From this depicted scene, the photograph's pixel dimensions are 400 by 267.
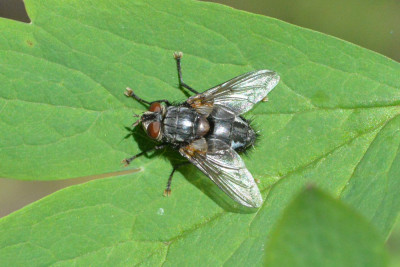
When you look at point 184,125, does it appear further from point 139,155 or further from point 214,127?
point 139,155

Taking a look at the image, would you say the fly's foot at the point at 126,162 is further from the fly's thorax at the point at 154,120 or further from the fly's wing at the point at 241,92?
the fly's wing at the point at 241,92

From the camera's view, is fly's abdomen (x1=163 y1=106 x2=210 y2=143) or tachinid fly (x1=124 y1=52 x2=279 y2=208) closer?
tachinid fly (x1=124 y1=52 x2=279 y2=208)

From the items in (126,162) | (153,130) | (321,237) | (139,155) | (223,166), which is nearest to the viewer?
(321,237)

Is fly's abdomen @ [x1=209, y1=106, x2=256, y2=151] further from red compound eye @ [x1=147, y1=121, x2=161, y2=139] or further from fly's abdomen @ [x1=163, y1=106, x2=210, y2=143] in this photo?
red compound eye @ [x1=147, y1=121, x2=161, y2=139]

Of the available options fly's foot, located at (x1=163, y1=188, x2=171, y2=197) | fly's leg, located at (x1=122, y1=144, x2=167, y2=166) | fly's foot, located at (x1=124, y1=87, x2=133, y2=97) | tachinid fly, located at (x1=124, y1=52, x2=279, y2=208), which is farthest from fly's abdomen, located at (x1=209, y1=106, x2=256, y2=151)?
fly's foot, located at (x1=124, y1=87, x2=133, y2=97)

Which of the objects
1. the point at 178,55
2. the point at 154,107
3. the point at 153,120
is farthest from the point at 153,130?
the point at 178,55

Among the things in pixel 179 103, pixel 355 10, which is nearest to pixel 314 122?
pixel 179 103

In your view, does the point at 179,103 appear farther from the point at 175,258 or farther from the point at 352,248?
the point at 352,248
